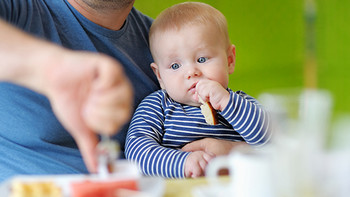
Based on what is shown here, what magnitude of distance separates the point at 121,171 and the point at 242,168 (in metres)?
0.20

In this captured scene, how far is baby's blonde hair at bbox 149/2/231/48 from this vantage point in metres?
1.25

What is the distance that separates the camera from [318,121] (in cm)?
60

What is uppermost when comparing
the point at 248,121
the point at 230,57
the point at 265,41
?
the point at 265,41

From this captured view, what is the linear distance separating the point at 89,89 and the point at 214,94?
58 cm

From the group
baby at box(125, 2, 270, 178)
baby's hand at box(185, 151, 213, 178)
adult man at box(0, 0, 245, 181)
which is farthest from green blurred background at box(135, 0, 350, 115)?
baby's hand at box(185, 151, 213, 178)

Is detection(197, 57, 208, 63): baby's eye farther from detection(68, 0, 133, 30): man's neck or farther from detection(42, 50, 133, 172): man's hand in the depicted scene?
detection(42, 50, 133, 172): man's hand

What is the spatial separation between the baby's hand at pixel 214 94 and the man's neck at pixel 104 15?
398 millimetres

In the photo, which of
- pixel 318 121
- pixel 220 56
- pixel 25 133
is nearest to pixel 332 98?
pixel 318 121

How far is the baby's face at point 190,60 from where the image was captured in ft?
4.00

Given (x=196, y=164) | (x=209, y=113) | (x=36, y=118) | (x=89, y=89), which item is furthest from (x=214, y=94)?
(x=89, y=89)

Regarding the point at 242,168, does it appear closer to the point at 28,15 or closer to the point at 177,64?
the point at 177,64

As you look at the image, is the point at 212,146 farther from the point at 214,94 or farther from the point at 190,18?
the point at 190,18

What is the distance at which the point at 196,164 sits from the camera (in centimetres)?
103

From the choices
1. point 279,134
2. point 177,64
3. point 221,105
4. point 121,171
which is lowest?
point 121,171
